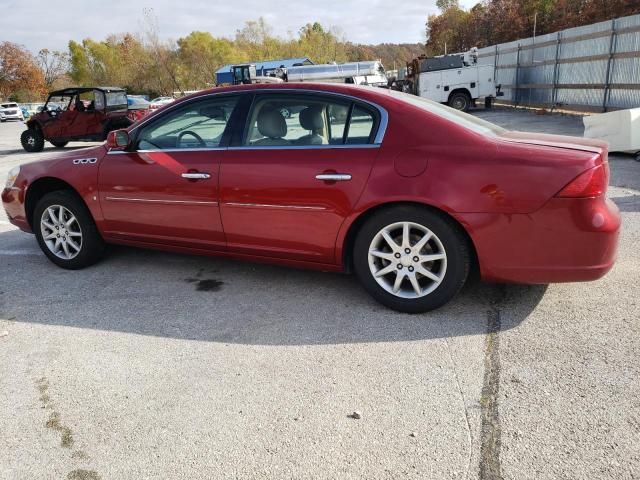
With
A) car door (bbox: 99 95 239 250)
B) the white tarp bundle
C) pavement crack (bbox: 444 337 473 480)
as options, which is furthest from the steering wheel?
the white tarp bundle

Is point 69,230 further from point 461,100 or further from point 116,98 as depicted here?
point 461,100

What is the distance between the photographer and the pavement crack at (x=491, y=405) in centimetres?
212

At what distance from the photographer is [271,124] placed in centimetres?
384

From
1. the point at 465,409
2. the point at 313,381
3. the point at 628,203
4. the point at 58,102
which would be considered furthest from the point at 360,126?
the point at 58,102

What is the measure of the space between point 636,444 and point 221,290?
2.87m

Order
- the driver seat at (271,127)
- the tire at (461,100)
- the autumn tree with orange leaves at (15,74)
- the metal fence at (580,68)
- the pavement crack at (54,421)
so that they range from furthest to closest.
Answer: the autumn tree with orange leaves at (15,74) → the tire at (461,100) → the metal fence at (580,68) → the driver seat at (271,127) → the pavement crack at (54,421)

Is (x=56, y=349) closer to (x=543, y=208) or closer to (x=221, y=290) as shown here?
(x=221, y=290)

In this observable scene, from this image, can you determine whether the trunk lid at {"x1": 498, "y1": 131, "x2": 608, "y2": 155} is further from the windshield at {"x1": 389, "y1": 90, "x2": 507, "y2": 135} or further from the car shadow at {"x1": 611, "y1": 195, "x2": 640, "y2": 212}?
the car shadow at {"x1": 611, "y1": 195, "x2": 640, "y2": 212}

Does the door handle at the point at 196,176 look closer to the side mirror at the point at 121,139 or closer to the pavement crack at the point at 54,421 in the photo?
the side mirror at the point at 121,139

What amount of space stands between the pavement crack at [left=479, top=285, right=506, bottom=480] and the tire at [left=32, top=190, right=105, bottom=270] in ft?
11.1

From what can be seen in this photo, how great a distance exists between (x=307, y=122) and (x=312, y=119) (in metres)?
0.05

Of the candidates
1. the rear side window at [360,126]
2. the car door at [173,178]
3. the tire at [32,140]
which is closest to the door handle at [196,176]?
the car door at [173,178]

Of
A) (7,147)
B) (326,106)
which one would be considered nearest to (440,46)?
(7,147)

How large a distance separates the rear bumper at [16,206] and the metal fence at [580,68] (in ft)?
45.4
